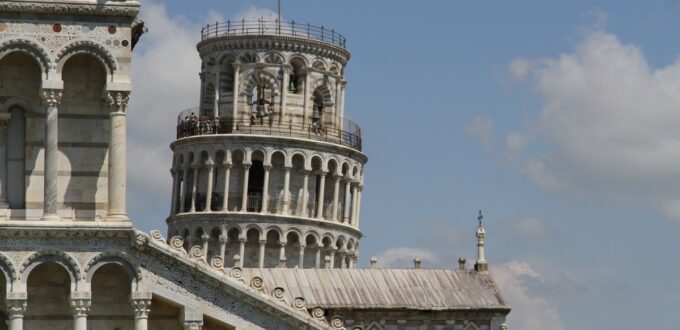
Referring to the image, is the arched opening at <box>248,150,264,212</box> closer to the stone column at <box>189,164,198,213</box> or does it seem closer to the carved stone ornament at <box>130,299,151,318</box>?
the stone column at <box>189,164,198,213</box>

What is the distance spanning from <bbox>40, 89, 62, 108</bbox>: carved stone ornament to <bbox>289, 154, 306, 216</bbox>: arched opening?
90406 millimetres

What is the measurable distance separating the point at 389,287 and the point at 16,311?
1581 inches

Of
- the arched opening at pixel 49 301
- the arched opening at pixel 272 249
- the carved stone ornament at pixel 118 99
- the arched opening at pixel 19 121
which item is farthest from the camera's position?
the arched opening at pixel 272 249

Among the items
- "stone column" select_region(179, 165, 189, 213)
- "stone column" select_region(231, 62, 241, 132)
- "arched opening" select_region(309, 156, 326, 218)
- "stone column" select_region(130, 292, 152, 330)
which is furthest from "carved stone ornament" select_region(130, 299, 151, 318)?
"stone column" select_region(179, 165, 189, 213)

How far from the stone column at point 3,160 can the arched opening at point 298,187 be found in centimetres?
8929

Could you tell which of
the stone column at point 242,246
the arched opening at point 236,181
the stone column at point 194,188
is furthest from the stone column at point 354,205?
the stone column at point 194,188

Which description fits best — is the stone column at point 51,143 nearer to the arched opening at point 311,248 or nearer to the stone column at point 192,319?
the stone column at point 192,319

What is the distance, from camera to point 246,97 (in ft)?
496

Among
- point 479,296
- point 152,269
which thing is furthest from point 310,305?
point 152,269

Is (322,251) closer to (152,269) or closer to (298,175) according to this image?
(298,175)

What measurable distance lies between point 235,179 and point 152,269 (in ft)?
301

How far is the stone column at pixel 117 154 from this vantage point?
194ft

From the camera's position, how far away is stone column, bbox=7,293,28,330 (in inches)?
2307

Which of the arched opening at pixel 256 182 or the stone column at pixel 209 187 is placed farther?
the arched opening at pixel 256 182
